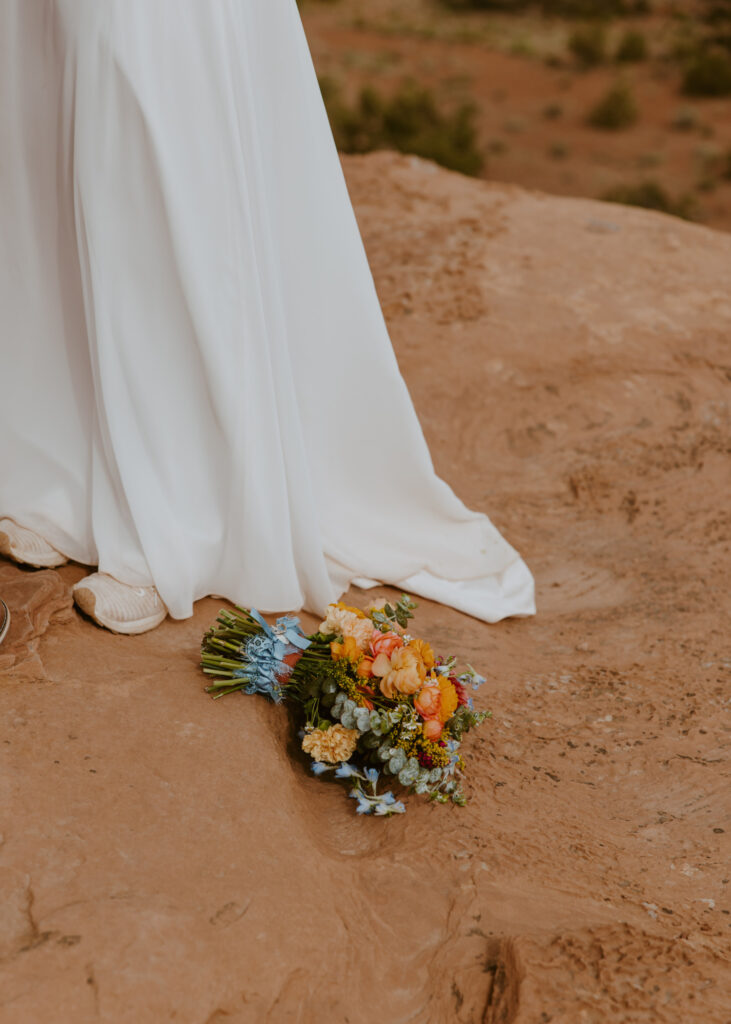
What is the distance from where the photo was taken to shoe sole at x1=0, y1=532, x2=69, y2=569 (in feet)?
8.83

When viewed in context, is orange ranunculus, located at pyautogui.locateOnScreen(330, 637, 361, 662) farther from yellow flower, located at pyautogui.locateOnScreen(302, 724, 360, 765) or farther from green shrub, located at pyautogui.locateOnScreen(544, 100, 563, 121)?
green shrub, located at pyautogui.locateOnScreen(544, 100, 563, 121)

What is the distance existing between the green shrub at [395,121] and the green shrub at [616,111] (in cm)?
174

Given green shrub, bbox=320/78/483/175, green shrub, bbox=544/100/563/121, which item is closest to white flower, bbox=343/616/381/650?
green shrub, bbox=320/78/483/175

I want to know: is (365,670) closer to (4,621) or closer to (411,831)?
(411,831)

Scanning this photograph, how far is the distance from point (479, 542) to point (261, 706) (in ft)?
3.92

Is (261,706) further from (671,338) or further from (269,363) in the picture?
(671,338)

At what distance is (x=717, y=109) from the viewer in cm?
1392

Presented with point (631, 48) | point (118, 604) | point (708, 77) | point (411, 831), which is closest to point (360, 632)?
point (411, 831)

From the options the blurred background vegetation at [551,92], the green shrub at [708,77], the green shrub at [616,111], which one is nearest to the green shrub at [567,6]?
the blurred background vegetation at [551,92]

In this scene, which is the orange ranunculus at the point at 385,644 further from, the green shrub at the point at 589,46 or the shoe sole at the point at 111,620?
the green shrub at the point at 589,46

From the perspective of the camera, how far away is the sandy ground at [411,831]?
180 centimetres

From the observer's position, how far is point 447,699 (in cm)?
230

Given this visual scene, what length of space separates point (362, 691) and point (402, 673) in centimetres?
14

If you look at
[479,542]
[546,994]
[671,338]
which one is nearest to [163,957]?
[546,994]
